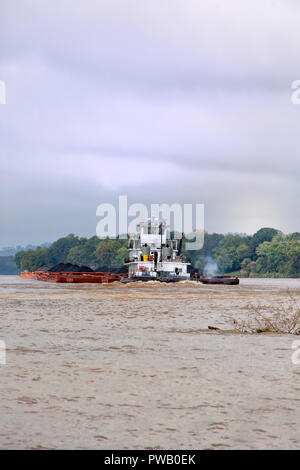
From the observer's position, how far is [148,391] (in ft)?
31.5

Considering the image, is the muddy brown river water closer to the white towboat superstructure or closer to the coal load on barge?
the white towboat superstructure

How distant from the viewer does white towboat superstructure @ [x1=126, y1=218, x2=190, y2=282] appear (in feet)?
275

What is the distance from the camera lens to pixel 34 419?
7828 millimetres

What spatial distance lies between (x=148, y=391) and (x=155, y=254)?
76957 millimetres

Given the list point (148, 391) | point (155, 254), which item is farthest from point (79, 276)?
point (148, 391)

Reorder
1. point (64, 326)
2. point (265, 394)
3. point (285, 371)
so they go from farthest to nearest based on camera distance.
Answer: point (64, 326) → point (285, 371) → point (265, 394)

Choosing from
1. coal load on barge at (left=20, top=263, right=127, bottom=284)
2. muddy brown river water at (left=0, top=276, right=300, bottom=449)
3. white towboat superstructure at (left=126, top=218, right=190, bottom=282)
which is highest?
white towboat superstructure at (left=126, top=218, right=190, bottom=282)

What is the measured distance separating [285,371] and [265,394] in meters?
2.04

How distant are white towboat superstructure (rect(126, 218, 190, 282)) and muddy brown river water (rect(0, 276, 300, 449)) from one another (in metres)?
66.2

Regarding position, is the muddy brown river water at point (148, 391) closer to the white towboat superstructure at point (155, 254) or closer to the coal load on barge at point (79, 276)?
the white towboat superstructure at point (155, 254)

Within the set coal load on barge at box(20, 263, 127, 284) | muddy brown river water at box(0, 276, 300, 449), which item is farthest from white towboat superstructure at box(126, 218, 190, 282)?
muddy brown river water at box(0, 276, 300, 449)

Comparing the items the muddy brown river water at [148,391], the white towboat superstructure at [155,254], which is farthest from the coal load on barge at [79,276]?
the muddy brown river water at [148,391]

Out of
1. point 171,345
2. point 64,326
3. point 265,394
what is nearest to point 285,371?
point 265,394
